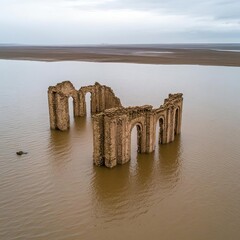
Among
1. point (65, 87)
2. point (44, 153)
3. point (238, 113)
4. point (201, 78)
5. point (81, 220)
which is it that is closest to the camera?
point (81, 220)

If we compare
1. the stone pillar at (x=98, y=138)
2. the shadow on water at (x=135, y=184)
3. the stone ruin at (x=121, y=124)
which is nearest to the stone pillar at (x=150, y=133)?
the stone ruin at (x=121, y=124)

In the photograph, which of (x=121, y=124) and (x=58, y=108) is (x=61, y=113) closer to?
(x=58, y=108)

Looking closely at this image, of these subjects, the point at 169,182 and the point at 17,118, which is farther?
the point at 17,118

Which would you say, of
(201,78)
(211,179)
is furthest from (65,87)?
(201,78)

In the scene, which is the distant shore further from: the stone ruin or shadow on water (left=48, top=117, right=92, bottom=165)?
the stone ruin

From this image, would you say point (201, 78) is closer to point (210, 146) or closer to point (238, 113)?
point (238, 113)

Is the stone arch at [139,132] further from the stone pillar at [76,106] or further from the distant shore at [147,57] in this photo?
the distant shore at [147,57]

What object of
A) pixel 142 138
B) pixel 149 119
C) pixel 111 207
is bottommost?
pixel 111 207
